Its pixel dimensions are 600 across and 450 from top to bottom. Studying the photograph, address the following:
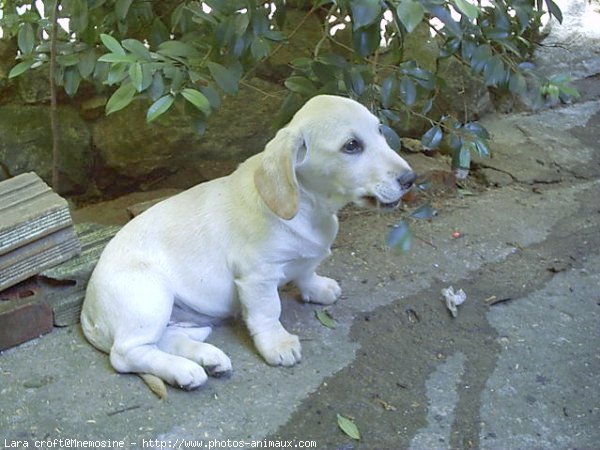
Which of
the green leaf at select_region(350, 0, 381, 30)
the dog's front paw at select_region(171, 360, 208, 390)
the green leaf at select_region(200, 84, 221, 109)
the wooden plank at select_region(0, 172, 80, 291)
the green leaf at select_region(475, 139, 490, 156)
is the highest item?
the green leaf at select_region(350, 0, 381, 30)

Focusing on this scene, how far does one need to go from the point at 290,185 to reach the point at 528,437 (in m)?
1.01

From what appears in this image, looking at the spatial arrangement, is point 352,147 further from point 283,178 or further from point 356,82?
point 356,82

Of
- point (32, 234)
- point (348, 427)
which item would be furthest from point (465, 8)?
point (32, 234)

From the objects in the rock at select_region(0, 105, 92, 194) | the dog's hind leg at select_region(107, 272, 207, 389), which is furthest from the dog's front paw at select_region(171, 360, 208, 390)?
the rock at select_region(0, 105, 92, 194)

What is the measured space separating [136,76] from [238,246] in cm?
63

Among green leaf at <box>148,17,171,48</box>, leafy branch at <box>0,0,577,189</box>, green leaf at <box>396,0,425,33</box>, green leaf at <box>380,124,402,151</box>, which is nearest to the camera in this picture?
green leaf at <box>396,0,425,33</box>

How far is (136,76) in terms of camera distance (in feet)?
8.30

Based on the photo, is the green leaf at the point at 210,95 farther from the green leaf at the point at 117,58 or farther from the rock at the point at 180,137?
the rock at the point at 180,137

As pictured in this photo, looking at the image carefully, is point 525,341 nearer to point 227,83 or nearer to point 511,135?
point 227,83

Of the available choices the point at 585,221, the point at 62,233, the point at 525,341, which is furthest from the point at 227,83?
the point at 585,221

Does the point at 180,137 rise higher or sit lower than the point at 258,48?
lower

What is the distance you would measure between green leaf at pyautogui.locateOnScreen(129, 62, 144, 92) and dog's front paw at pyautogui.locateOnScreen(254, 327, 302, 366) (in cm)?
88

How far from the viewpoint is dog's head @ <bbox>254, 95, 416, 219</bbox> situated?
249cm

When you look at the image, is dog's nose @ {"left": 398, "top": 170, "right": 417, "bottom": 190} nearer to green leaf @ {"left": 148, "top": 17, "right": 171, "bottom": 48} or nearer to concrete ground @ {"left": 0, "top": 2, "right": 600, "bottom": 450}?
concrete ground @ {"left": 0, "top": 2, "right": 600, "bottom": 450}
